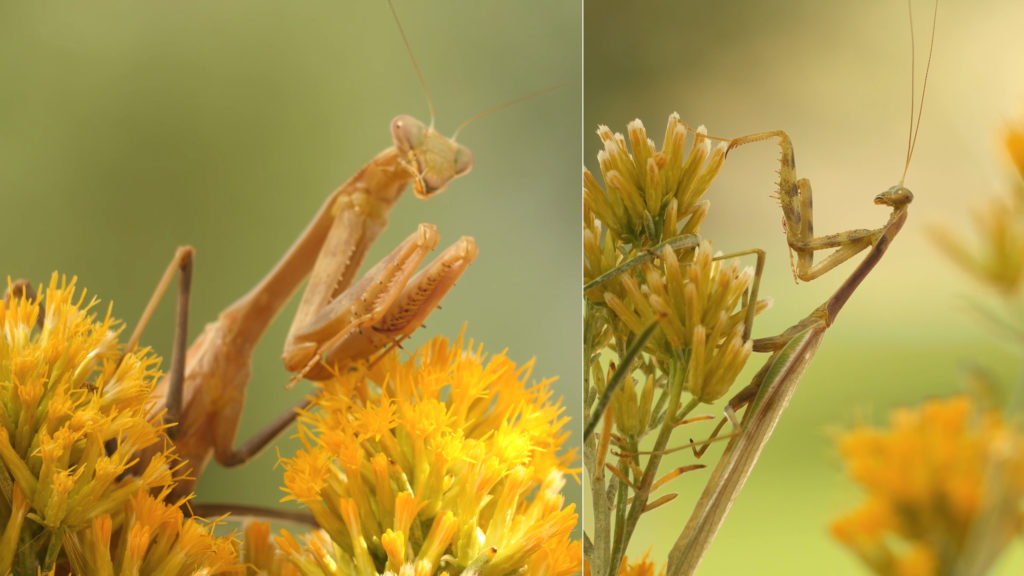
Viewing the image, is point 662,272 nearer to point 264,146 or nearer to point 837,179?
point 837,179

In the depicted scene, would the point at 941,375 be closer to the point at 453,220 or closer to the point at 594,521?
the point at 594,521

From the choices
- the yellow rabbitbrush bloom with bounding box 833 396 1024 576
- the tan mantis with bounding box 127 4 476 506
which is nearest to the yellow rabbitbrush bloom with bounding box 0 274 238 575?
the tan mantis with bounding box 127 4 476 506

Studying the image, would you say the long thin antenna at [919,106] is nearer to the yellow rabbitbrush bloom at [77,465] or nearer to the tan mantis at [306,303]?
the tan mantis at [306,303]

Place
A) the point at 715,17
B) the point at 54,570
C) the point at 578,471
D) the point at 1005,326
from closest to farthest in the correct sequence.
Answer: the point at 1005,326 → the point at 715,17 → the point at 54,570 → the point at 578,471

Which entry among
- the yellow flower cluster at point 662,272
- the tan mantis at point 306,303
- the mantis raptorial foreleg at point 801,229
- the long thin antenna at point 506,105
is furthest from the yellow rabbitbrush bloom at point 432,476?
the mantis raptorial foreleg at point 801,229

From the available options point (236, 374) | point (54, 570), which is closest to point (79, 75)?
point (236, 374)

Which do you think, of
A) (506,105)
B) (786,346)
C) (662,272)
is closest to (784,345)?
(786,346)
